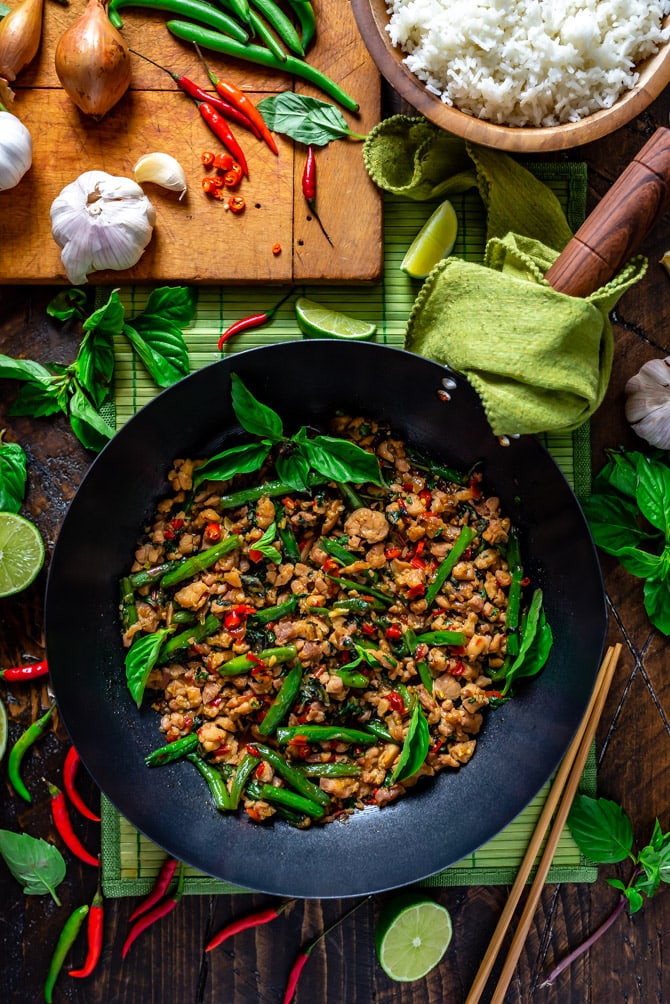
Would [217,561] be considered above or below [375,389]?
below

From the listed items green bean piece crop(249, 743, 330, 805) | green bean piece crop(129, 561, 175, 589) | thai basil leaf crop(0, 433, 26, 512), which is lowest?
green bean piece crop(249, 743, 330, 805)

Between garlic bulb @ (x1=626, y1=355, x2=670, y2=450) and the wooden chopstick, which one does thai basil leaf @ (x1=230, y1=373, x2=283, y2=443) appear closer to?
garlic bulb @ (x1=626, y1=355, x2=670, y2=450)

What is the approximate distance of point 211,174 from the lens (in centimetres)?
254

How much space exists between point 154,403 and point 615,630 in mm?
1667

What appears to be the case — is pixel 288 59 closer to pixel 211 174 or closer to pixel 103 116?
pixel 211 174

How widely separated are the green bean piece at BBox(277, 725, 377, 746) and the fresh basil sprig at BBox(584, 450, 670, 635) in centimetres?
98

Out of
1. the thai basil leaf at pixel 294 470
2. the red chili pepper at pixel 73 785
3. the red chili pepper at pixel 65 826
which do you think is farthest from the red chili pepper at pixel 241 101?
the red chili pepper at pixel 65 826

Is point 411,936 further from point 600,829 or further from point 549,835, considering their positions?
point 600,829

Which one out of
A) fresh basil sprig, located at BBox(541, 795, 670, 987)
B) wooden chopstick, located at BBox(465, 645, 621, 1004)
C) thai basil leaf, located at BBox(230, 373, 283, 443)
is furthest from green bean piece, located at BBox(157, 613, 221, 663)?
fresh basil sprig, located at BBox(541, 795, 670, 987)

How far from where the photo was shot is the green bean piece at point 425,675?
2.49m

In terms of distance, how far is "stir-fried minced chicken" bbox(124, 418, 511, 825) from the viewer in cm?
248

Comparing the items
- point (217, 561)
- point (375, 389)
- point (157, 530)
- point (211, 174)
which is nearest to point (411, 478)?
point (375, 389)

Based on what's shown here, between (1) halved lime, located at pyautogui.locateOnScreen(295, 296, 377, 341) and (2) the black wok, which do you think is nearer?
(2) the black wok

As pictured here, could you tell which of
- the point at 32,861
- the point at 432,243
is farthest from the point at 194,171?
the point at 32,861
